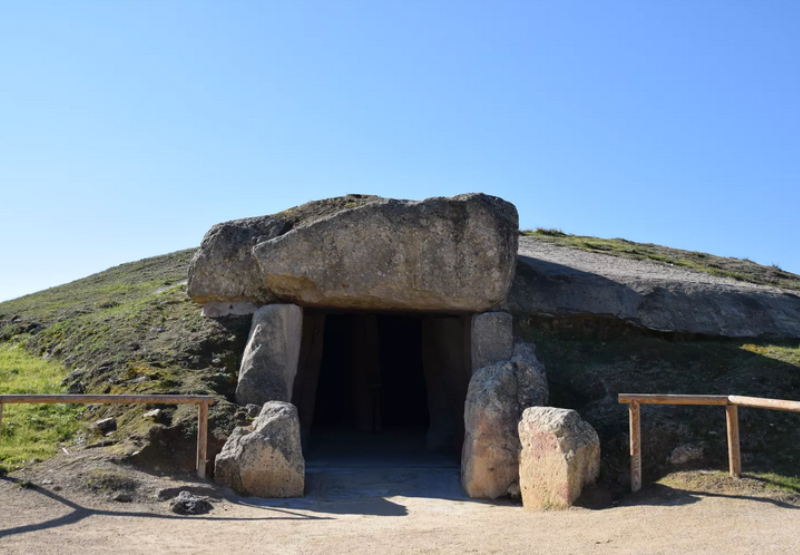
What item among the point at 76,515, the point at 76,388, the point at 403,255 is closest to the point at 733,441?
the point at 403,255

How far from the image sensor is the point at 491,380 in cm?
948

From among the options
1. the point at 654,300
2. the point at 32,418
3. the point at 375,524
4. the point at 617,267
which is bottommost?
the point at 375,524

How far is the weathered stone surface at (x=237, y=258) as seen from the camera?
37.5 feet

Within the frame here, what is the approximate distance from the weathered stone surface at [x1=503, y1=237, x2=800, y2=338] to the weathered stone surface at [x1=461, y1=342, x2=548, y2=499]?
80.3 inches

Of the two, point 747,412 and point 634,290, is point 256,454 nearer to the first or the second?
point 747,412

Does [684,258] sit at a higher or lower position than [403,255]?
higher

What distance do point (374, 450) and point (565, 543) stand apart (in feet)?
24.2

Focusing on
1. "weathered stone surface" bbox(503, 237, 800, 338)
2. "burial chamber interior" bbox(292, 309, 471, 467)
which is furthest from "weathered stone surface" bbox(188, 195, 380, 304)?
"weathered stone surface" bbox(503, 237, 800, 338)

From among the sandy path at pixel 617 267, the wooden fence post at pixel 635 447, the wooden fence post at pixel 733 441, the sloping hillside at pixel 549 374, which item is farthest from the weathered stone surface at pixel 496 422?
the sandy path at pixel 617 267

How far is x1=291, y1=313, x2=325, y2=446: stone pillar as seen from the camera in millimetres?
13205

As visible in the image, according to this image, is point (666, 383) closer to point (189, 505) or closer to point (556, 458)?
point (556, 458)

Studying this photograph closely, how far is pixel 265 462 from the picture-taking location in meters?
8.55

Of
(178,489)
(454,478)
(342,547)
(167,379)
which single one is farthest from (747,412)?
(167,379)

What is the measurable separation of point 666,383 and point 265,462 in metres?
5.51
